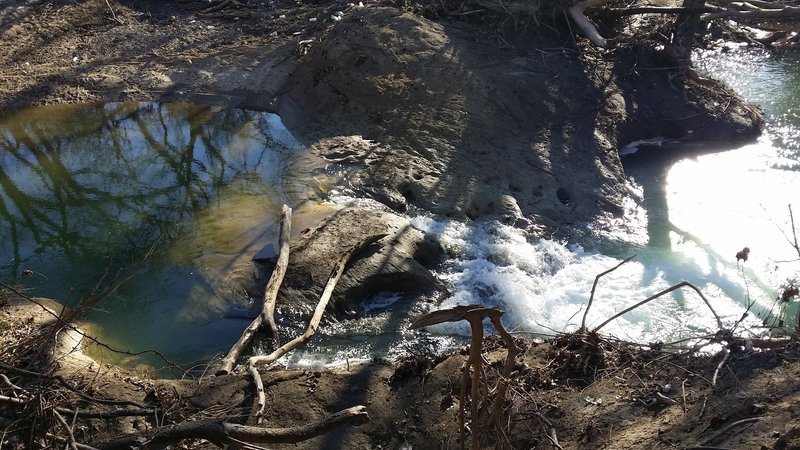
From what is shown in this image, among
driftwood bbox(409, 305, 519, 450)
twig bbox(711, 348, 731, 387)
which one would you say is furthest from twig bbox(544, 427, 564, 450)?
driftwood bbox(409, 305, 519, 450)

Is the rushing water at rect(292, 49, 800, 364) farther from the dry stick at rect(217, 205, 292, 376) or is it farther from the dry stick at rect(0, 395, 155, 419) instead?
the dry stick at rect(0, 395, 155, 419)

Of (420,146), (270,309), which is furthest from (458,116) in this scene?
(270,309)

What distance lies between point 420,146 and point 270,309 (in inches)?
136

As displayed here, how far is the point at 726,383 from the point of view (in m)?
4.36

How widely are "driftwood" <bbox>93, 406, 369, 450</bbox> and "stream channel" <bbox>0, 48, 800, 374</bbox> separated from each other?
1.94 m

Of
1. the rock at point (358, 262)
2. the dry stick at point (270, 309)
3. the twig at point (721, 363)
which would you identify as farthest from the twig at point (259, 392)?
the twig at point (721, 363)

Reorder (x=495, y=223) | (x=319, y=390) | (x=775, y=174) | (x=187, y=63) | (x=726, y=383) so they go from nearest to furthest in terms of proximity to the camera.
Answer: (x=726, y=383) → (x=319, y=390) → (x=495, y=223) → (x=775, y=174) → (x=187, y=63)

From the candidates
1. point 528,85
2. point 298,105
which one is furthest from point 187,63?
point 528,85

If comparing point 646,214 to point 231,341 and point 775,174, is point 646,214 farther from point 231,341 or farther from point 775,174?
point 231,341

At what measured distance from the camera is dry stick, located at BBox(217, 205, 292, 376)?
19.7 feet

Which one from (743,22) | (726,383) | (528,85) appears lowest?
(726,383)

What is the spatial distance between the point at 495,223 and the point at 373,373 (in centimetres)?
327

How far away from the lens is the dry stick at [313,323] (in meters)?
5.17

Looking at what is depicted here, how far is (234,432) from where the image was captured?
3.66 m
